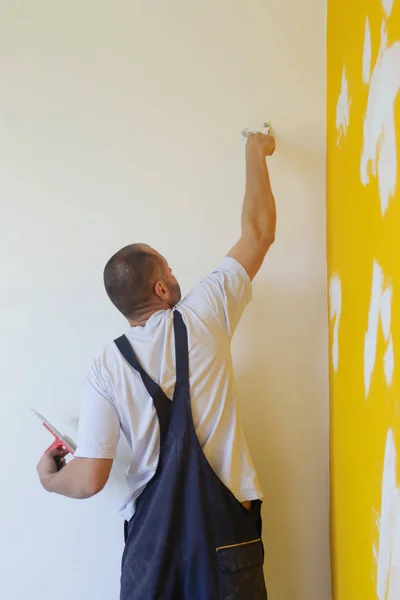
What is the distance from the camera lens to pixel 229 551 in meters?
1.13

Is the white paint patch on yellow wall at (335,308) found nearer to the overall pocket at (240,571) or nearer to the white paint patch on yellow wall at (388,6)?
the overall pocket at (240,571)

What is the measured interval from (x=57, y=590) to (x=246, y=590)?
700mm

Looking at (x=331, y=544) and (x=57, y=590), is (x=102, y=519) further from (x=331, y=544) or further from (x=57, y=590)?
(x=331, y=544)

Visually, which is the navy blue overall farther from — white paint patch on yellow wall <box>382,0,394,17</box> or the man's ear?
white paint patch on yellow wall <box>382,0,394,17</box>

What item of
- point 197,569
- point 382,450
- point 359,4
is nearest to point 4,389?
point 197,569

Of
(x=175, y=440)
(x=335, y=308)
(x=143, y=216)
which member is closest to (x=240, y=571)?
(x=175, y=440)

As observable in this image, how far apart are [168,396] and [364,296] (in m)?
0.47

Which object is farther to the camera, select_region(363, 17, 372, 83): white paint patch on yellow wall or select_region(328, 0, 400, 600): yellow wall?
select_region(363, 17, 372, 83): white paint patch on yellow wall

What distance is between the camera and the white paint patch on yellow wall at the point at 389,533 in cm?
81

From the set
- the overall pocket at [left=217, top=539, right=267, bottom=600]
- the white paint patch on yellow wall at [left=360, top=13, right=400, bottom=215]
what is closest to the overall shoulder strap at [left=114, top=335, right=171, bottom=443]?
the overall pocket at [left=217, top=539, right=267, bottom=600]

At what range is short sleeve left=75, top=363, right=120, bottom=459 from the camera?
1188 millimetres

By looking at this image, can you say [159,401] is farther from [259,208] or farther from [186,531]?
[259,208]

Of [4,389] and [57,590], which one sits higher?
[4,389]

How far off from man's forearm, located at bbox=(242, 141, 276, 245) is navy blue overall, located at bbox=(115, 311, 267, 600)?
13.6 inches
